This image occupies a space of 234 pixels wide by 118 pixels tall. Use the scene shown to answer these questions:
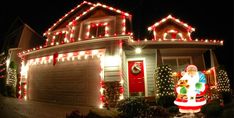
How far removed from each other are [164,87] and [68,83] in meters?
5.45

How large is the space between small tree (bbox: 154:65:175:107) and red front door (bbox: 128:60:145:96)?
1.97 meters

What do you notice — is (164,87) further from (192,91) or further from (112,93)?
(192,91)

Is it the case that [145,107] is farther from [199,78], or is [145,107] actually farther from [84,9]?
[84,9]

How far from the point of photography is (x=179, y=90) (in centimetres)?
689

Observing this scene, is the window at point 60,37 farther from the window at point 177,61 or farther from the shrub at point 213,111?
the shrub at point 213,111

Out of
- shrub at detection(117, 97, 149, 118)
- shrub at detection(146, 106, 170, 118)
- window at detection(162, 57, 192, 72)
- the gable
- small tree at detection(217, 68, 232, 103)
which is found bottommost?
shrub at detection(146, 106, 170, 118)

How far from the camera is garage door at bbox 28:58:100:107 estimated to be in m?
10.4

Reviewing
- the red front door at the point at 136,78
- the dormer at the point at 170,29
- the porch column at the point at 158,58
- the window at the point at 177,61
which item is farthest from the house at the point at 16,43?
the window at the point at 177,61

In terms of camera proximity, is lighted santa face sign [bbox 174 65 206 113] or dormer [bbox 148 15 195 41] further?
dormer [bbox 148 15 195 41]

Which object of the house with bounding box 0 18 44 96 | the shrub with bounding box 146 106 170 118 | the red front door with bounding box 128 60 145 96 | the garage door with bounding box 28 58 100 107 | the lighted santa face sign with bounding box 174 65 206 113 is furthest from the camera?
the house with bounding box 0 18 44 96

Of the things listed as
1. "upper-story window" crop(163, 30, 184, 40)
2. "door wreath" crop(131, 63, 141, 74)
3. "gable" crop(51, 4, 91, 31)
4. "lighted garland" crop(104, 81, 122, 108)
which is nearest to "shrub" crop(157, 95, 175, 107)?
"lighted garland" crop(104, 81, 122, 108)

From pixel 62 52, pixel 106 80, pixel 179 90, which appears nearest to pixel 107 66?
pixel 106 80

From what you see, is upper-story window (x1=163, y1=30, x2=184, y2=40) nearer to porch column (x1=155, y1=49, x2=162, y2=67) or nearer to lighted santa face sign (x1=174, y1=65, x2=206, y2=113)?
porch column (x1=155, y1=49, x2=162, y2=67)

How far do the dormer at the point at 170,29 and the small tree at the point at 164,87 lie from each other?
3.84 metres
